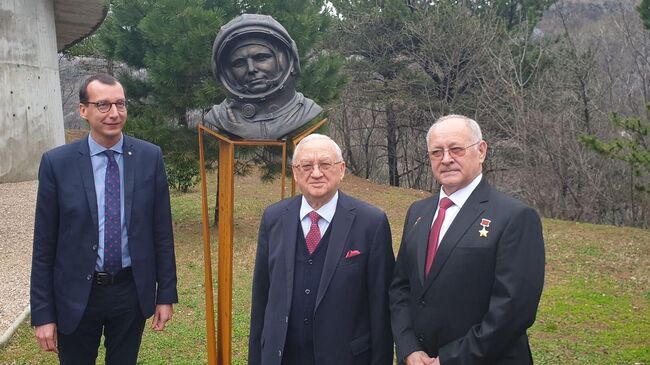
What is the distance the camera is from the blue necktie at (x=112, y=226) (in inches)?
112

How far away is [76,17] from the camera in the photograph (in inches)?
547

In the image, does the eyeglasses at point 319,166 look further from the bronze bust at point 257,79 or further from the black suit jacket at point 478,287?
the bronze bust at point 257,79

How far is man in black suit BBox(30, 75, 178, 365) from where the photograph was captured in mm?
2785

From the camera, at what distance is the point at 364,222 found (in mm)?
2650

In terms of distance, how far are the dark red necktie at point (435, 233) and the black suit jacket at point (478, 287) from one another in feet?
0.07

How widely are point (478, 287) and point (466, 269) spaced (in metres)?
0.08

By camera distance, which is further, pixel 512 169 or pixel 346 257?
pixel 512 169

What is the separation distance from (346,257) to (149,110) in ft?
21.9

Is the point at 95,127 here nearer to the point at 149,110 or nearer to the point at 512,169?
the point at 149,110

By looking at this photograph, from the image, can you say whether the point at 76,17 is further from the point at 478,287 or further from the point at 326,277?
the point at 478,287

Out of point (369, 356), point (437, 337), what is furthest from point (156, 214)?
point (437, 337)

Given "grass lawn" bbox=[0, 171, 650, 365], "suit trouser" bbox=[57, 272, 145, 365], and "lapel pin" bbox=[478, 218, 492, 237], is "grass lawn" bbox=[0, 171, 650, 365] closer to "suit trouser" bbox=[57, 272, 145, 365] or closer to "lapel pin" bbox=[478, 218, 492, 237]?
"suit trouser" bbox=[57, 272, 145, 365]

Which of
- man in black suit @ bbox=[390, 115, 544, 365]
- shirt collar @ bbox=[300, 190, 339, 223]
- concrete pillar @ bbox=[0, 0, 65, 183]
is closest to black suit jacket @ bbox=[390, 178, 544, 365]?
man in black suit @ bbox=[390, 115, 544, 365]

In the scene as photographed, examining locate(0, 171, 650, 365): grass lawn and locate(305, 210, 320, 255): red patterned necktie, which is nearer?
locate(305, 210, 320, 255): red patterned necktie
